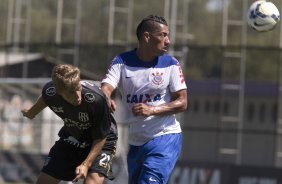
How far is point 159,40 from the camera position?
901 cm

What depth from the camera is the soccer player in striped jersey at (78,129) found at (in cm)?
810

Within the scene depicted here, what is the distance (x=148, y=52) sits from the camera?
9.08 metres

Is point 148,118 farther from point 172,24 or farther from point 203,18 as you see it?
point 203,18

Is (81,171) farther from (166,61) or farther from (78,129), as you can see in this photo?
(166,61)

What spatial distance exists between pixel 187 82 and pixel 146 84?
20476mm

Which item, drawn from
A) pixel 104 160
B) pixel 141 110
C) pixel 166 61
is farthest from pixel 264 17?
pixel 104 160

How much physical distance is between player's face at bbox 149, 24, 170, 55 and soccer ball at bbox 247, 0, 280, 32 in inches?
77.2

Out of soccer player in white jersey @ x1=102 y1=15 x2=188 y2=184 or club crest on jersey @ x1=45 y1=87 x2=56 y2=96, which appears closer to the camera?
club crest on jersey @ x1=45 y1=87 x2=56 y2=96

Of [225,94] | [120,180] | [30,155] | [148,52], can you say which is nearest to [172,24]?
[225,94]

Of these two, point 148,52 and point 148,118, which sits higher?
point 148,52

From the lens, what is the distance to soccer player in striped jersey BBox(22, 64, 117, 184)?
26.6 feet

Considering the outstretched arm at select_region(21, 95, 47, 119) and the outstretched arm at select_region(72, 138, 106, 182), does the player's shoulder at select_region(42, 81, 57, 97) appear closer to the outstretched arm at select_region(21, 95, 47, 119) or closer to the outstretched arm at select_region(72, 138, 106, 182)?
the outstretched arm at select_region(21, 95, 47, 119)

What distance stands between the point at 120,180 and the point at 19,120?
6682mm

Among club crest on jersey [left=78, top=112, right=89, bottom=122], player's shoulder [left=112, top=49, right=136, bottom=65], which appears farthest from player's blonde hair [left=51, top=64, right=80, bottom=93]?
player's shoulder [left=112, top=49, right=136, bottom=65]
